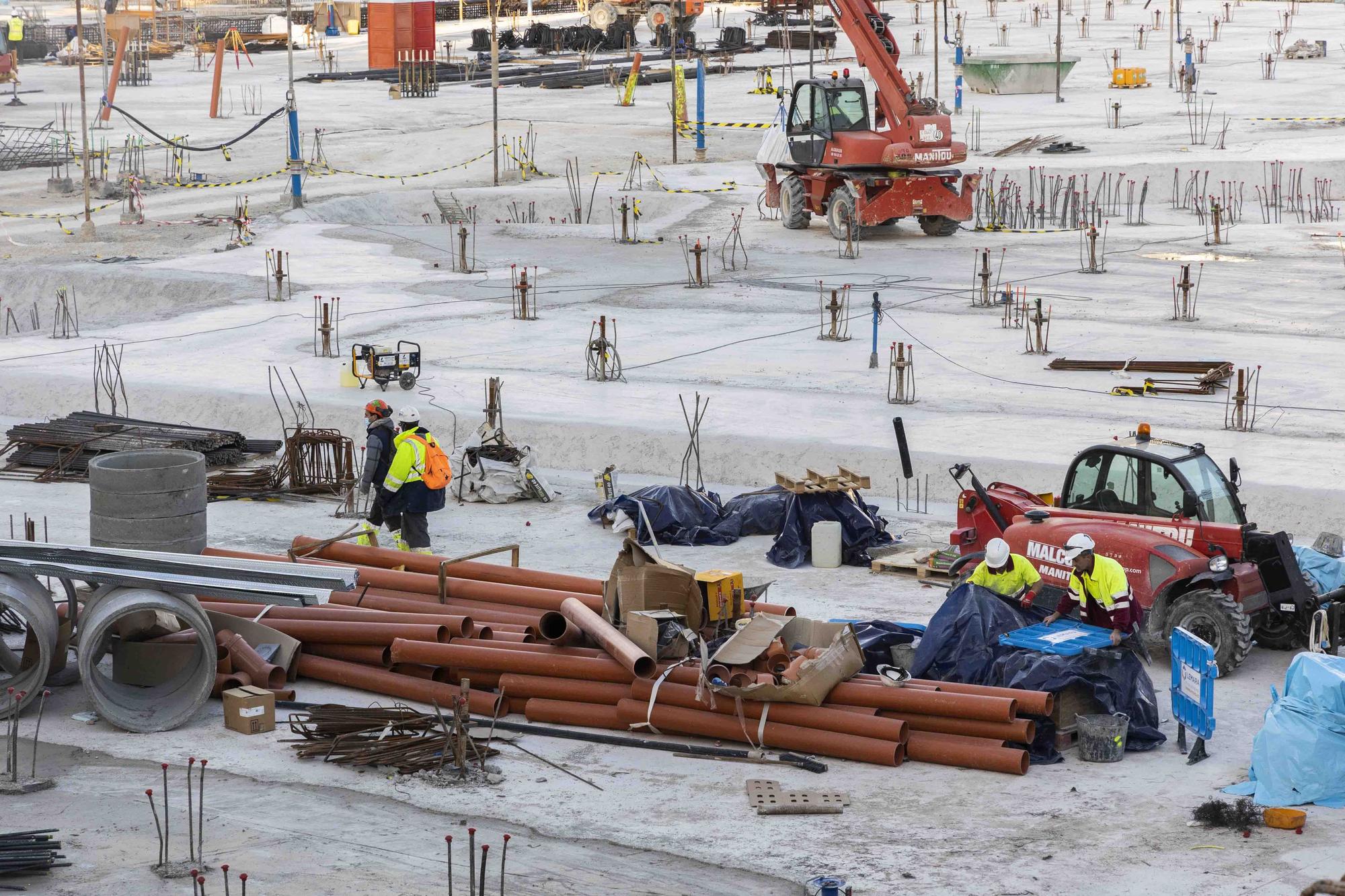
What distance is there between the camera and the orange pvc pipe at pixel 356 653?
Result: 12586 millimetres

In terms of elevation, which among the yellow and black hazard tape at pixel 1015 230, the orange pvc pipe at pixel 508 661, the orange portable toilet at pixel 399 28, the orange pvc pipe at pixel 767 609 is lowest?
the orange pvc pipe at pixel 508 661

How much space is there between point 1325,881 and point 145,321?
79.1 feet

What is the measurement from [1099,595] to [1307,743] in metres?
2.08

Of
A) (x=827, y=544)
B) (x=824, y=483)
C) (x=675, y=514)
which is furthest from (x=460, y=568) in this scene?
(x=824, y=483)

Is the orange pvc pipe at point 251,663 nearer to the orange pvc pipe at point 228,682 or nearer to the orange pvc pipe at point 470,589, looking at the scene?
the orange pvc pipe at point 228,682

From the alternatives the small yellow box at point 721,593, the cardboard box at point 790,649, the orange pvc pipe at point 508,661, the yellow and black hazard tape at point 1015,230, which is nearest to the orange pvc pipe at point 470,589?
the orange pvc pipe at point 508,661

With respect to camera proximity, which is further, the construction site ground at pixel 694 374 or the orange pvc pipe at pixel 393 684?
the orange pvc pipe at pixel 393 684

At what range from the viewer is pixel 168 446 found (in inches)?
763

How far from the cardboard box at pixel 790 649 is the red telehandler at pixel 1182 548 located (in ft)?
7.20

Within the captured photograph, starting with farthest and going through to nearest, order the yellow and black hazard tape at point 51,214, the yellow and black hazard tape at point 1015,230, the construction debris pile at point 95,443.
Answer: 1. the yellow and black hazard tape at point 51,214
2. the yellow and black hazard tape at point 1015,230
3. the construction debris pile at point 95,443

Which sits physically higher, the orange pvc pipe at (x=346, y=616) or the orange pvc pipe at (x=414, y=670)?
the orange pvc pipe at (x=346, y=616)

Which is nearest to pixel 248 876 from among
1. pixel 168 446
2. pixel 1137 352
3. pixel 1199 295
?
pixel 168 446

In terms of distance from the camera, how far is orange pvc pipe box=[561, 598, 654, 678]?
11.6 metres

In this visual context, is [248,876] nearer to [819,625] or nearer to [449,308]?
[819,625]
